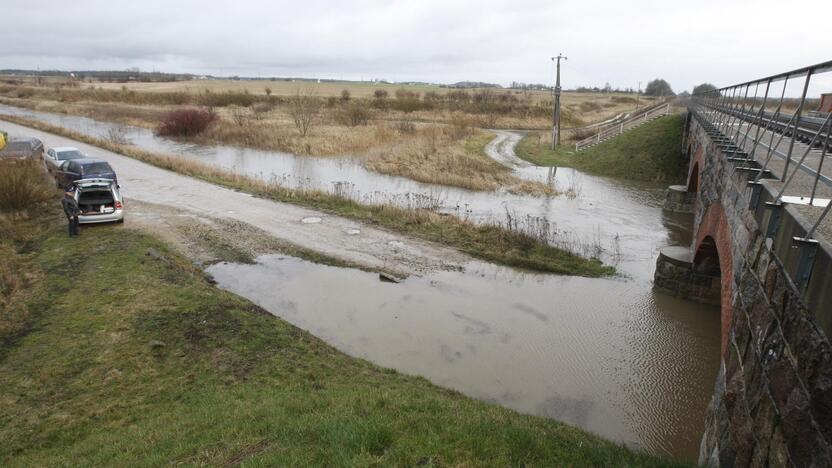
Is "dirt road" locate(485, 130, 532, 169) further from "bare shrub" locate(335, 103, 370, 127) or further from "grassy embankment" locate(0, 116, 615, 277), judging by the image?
"grassy embankment" locate(0, 116, 615, 277)

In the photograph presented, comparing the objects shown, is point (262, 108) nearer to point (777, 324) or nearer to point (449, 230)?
point (449, 230)

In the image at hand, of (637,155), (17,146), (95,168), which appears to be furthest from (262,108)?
(95,168)

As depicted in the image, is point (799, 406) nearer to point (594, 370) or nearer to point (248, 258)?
point (594, 370)

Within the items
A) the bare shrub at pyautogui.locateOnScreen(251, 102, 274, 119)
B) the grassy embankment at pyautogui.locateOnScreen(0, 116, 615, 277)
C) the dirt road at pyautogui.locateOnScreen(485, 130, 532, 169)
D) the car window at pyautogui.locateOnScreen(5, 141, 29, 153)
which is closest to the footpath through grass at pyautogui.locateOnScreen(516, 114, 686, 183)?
the dirt road at pyautogui.locateOnScreen(485, 130, 532, 169)

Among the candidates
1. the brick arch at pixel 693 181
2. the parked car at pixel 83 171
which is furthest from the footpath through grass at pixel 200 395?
the brick arch at pixel 693 181

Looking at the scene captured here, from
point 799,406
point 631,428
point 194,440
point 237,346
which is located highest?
point 799,406

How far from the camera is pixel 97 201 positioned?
19.2 metres

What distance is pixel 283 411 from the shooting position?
7781 mm

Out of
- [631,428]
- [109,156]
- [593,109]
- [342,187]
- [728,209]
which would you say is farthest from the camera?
[593,109]

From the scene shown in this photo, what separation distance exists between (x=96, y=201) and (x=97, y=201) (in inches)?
1.3

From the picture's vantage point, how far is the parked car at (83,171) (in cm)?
2244

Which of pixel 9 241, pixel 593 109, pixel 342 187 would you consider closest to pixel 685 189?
pixel 342 187

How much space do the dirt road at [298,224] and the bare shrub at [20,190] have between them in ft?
10.7

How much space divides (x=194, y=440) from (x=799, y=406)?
7.12 m
